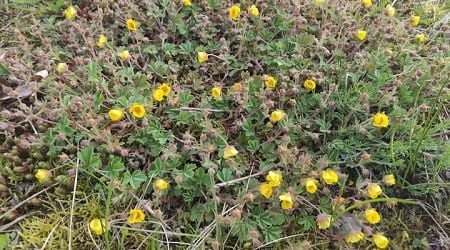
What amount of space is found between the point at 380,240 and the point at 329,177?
0.31 meters

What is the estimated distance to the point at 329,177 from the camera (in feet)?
6.38

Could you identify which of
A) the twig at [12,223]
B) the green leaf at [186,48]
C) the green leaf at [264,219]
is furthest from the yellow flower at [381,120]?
the twig at [12,223]

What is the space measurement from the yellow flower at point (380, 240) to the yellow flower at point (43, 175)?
1.35m

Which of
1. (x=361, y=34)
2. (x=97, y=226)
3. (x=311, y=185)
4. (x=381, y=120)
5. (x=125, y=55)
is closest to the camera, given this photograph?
(x=97, y=226)

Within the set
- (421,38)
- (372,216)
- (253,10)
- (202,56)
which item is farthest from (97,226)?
(421,38)

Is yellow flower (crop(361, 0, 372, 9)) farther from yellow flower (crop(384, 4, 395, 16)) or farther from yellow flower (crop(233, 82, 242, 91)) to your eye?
yellow flower (crop(233, 82, 242, 91))

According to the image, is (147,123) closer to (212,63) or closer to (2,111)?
(212,63)

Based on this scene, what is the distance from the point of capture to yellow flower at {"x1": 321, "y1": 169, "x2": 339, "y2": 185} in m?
1.94

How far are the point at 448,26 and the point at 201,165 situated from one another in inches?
63.1

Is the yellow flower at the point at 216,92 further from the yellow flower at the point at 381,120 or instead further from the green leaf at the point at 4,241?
the green leaf at the point at 4,241

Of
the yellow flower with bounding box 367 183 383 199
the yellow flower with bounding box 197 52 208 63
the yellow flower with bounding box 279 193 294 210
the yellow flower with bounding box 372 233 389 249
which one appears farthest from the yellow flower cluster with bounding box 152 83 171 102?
the yellow flower with bounding box 372 233 389 249

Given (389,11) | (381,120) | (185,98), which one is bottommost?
(185,98)

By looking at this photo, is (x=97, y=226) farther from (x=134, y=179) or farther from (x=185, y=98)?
(x=185, y=98)

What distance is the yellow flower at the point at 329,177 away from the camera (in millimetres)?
1944
